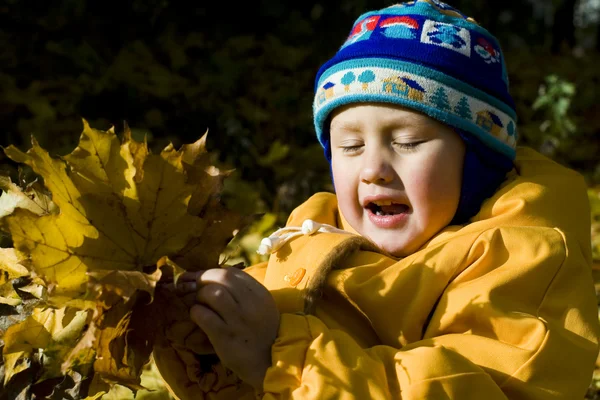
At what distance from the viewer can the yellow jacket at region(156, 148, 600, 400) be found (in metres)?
1.69

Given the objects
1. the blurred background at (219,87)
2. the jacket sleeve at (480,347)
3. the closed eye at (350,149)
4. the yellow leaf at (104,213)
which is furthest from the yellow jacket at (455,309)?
the blurred background at (219,87)

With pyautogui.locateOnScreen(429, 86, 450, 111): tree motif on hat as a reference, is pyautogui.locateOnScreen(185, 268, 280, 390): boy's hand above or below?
below

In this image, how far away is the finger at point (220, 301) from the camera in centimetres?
167

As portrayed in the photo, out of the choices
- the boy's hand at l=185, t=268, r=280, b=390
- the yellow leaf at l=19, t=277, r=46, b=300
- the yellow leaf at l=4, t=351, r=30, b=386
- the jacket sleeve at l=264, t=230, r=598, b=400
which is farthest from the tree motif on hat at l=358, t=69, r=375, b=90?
the yellow leaf at l=4, t=351, r=30, b=386

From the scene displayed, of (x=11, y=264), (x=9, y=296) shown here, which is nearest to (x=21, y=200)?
(x=11, y=264)

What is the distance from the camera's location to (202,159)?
5.92ft

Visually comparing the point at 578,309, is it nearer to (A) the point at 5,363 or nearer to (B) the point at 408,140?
(B) the point at 408,140

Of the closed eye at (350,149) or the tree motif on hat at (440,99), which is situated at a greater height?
the tree motif on hat at (440,99)

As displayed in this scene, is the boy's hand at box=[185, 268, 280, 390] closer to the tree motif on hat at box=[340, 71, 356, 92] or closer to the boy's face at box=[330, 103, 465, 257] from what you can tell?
the boy's face at box=[330, 103, 465, 257]

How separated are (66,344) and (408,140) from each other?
90 cm

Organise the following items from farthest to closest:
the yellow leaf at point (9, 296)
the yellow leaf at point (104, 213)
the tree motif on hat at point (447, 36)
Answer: the tree motif on hat at point (447, 36), the yellow leaf at point (9, 296), the yellow leaf at point (104, 213)

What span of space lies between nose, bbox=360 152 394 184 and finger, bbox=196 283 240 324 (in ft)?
1.66

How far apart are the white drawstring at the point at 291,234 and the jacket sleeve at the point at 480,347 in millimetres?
366

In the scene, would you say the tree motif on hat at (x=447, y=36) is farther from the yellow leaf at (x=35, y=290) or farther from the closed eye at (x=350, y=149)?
the yellow leaf at (x=35, y=290)
